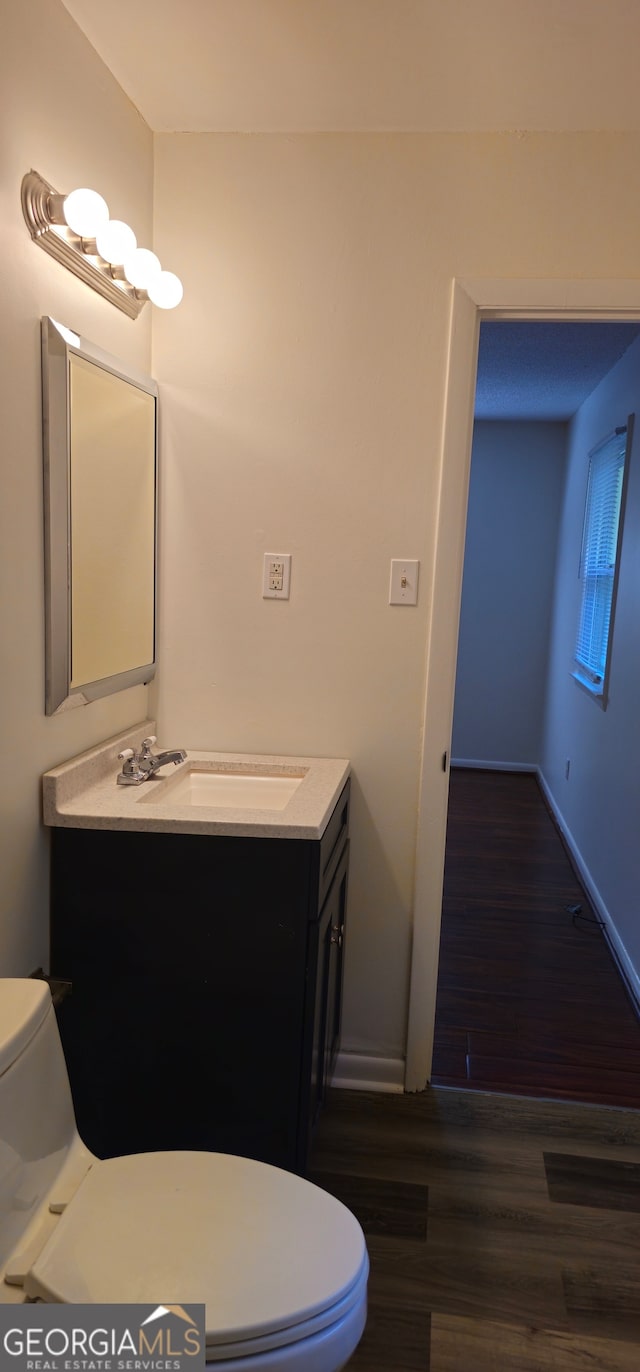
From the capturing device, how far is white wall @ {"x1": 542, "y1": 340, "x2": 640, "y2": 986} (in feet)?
10.4

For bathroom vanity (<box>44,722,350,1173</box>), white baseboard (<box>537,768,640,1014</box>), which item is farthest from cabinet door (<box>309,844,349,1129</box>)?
white baseboard (<box>537,768,640,1014</box>)

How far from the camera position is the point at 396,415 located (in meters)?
2.18

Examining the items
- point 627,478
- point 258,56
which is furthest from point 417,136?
point 627,478

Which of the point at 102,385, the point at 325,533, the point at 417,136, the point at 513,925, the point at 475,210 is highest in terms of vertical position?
the point at 417,136

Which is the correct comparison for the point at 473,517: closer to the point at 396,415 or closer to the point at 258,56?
the point at 396,415

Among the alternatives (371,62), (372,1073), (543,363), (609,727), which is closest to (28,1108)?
(372,1073)

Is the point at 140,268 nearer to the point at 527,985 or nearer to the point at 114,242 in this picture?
the point at 114,242

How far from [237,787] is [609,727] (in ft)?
6.52

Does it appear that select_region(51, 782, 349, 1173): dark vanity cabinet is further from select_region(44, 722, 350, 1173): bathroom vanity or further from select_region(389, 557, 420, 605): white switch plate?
select_region(389, 557, 420, 605): white switch plate

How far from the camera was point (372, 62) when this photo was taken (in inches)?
70.6

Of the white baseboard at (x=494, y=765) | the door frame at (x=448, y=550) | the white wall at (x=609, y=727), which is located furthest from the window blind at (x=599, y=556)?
the door frame at (x=448, y=550)

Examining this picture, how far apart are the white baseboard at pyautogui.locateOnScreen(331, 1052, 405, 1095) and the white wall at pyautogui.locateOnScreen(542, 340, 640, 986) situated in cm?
96

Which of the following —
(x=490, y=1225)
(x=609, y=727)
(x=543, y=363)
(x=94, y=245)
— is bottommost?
(x=490, y=1225)

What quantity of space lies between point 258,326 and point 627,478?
196 cm
